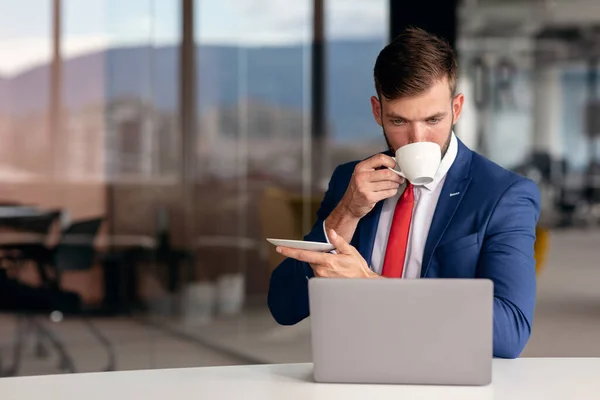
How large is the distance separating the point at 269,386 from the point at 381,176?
69 centimetres

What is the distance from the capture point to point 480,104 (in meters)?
8.84

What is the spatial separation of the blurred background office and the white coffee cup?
452 cm

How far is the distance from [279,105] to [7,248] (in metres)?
2.21

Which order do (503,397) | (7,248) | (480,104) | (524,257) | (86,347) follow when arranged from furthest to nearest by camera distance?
(480,104) < (7,248) < (86,347) < (524,257) < (503,397)

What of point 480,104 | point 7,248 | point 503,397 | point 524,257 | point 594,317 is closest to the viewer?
point 503,397

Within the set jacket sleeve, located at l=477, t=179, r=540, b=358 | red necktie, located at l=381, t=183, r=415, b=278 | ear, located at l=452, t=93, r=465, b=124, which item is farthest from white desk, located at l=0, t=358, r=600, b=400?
ear, located at l=452, t=93, r=465, b=124

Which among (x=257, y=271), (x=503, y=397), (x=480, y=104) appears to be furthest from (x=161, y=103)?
(x=503, y=397)

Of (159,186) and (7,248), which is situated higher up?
(159,186)

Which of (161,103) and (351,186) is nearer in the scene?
(351,186)

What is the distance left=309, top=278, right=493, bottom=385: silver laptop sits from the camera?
1541 mm

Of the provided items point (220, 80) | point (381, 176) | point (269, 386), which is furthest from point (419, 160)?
point (220, 80)

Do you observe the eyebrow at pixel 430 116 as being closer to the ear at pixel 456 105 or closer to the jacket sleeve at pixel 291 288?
the ear at pixel 456 105

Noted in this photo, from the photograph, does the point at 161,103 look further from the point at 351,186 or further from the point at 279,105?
the point at 351,186

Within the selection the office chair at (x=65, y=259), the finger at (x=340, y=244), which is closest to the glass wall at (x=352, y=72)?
the office chair at (x=65, y=259)
